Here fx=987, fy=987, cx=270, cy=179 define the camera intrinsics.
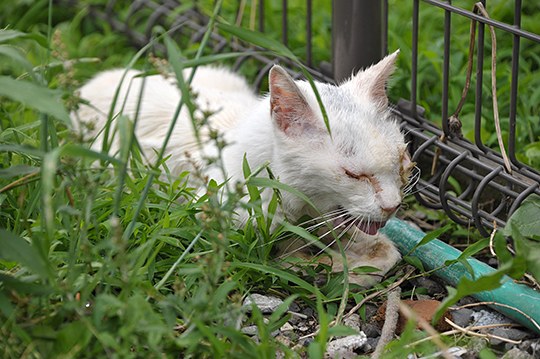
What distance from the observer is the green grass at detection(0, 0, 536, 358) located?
236 centimetres

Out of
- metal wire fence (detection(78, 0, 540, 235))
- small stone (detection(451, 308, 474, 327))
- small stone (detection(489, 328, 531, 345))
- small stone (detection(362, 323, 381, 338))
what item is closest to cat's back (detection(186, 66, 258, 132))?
metal wire fence (detection(78, 0, 540, 235))

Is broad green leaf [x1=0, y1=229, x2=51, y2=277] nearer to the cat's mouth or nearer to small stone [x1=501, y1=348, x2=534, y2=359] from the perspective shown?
the cat's mouth

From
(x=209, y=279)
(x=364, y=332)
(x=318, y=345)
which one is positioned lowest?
(x=364, y=332)

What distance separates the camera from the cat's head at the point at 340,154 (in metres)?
2.95

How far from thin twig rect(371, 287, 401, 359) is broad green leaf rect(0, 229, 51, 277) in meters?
0.91

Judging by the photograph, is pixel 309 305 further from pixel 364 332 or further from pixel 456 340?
pixel 456 340

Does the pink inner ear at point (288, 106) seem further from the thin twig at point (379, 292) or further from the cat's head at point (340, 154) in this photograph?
the thin twig at point (379, 292)

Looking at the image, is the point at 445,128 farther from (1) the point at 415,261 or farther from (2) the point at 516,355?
(2) the point at 516,355

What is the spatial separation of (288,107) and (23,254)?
3.31ft

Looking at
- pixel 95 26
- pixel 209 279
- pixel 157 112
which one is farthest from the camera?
pixel 95 26

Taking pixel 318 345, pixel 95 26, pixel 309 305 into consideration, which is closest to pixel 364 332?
pixel 309 305

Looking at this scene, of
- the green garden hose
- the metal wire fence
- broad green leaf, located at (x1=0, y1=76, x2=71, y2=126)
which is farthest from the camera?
the metal wire fence

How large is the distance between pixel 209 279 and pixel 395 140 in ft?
2.97

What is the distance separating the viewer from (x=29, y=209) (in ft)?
9.62
